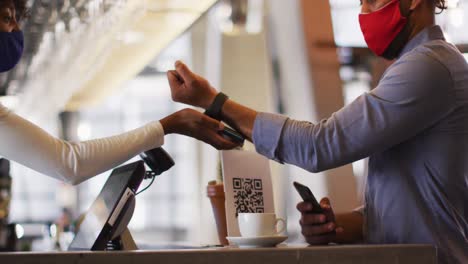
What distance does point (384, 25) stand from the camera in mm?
2043

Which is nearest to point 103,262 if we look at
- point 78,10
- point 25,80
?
point 78,10

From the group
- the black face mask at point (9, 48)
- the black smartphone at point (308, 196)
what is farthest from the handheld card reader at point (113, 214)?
the black face mask at point (9, 48)

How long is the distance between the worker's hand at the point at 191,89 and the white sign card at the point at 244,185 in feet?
0.52

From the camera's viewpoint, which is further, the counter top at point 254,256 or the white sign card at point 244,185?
the white sign card at point 244,185

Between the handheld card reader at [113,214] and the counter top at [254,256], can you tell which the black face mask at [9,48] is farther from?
the counter top at [254,256]

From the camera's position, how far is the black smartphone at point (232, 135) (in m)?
2.04

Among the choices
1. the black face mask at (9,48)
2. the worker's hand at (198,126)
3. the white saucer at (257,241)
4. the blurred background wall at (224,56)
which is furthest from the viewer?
the blurred background wall at (224,56)

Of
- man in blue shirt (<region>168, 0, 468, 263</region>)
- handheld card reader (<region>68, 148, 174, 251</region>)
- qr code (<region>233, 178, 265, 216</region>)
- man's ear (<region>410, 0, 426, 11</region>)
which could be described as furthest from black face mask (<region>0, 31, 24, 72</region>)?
man's ear (<region>410, 0, 426, 11</region>)

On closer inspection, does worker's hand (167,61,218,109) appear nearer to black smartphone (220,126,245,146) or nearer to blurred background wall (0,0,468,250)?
black smartphone (220,126,245,146)

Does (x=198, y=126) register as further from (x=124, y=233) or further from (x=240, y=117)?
(x=124, y=233)

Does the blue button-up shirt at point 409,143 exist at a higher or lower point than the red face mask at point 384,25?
lower

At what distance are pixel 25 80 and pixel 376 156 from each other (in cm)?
907

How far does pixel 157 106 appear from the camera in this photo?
56.7ft

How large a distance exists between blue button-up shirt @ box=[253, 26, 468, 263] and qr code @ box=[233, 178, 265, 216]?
198 millimetres
